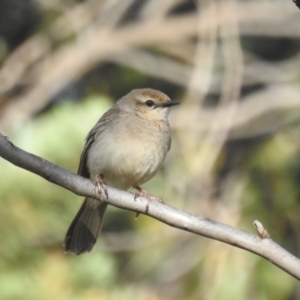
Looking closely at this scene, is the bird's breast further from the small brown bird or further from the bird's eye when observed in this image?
the bird's eye

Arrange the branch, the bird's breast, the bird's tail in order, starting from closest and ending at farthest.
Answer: the branch < the bird's breast < the bird's tail

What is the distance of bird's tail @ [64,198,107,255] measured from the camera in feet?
18.2

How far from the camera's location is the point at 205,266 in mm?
7141

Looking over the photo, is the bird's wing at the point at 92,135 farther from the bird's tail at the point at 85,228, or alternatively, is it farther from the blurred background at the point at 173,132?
the bird's tail at the point at 85,228

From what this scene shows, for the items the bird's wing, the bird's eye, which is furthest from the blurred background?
the bird's eye

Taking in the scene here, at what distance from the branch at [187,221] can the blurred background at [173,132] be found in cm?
165

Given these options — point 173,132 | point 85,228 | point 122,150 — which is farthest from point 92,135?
point 173,132

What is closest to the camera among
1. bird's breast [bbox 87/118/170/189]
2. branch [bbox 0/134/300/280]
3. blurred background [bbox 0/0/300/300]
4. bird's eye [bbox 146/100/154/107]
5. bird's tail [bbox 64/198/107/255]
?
branch [bbox 0/134/300/280]

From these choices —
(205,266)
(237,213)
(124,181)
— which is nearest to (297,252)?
(237,213)

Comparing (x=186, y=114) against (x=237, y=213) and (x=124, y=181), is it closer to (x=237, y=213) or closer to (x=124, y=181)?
(x=237, y=213)

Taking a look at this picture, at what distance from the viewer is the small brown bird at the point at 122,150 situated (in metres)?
5.47

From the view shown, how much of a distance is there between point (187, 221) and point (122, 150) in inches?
61.1

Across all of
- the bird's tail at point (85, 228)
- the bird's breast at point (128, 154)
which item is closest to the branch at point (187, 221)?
the bird's breast at point (128, 154)

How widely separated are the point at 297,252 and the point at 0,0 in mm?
5167
